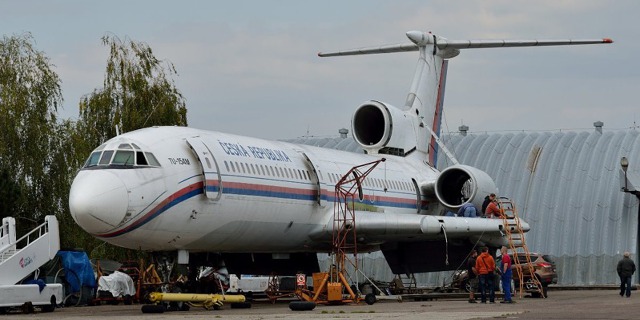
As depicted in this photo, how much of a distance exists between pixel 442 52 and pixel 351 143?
18.0 metres

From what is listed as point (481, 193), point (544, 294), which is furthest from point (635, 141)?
point (544, 294)

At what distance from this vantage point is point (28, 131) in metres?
39.3

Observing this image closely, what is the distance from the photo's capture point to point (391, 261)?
36.8 m

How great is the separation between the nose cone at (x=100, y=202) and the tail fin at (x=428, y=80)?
17876 mm

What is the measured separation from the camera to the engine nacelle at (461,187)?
3653 cm

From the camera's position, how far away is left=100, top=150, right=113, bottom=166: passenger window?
24844 mm

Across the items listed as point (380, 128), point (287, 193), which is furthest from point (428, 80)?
point (287, 193)

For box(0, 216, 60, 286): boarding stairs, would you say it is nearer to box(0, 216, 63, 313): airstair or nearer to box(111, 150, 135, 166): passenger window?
box(0, 216, 63, 313): airstair

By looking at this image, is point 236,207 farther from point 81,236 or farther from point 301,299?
point 81,236

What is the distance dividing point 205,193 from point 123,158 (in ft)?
6.84

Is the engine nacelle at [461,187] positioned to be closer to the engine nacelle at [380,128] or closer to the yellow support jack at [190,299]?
the engine nacelle at [380,128]

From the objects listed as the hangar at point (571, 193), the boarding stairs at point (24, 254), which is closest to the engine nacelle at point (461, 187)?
the hangar at point (571, 193)

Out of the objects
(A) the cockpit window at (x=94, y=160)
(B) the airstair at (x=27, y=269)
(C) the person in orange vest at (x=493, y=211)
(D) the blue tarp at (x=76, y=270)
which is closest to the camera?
(A) the cockpit window at (x=94, y=160)

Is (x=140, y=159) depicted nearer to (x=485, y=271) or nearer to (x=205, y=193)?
(x=205, y=193)
